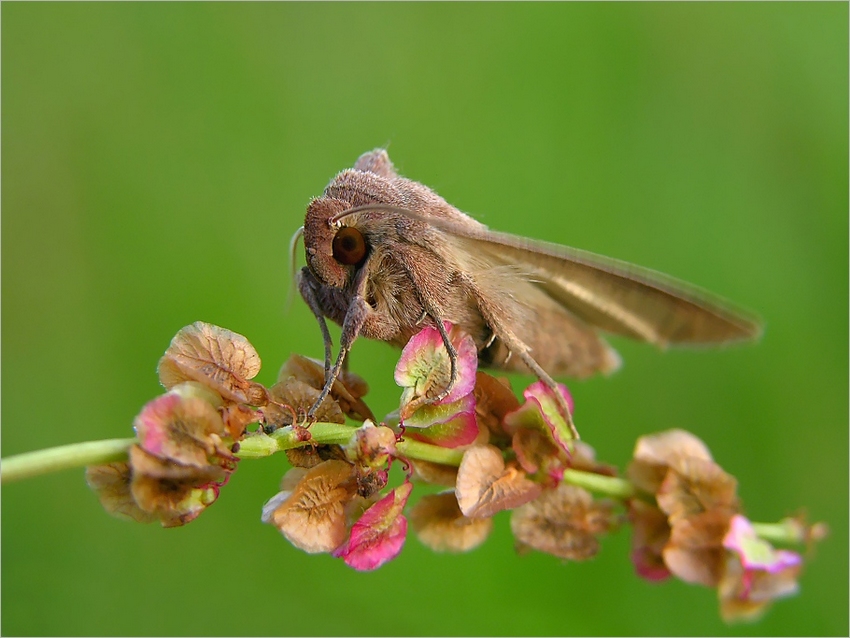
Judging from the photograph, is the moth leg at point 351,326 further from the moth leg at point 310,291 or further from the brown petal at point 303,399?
the moth leg at point 310,291

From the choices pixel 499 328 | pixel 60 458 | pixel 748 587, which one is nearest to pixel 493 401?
pixel 499 328

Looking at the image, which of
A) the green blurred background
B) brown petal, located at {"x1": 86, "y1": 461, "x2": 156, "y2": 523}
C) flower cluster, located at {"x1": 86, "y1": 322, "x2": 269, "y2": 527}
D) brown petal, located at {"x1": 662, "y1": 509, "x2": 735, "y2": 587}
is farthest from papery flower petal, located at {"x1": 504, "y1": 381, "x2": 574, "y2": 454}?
the green blurred background

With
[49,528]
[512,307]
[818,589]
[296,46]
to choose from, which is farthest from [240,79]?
[818,589]

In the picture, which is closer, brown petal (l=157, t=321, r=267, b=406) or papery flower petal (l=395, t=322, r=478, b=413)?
brown petal (l=157, t=321, r=267, b=406)

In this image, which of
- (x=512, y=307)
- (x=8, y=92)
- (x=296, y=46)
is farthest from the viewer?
(x=296, y=46)

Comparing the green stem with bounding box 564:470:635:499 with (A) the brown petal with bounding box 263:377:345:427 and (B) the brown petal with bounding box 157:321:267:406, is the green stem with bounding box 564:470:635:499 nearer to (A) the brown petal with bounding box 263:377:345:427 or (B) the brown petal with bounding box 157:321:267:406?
(A) the brown petal with bounding box 263:377:345:427

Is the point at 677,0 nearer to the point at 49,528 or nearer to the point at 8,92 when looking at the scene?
the point at 8,92

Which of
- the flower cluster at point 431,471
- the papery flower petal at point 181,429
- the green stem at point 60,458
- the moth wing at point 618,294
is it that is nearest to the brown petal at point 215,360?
the flower cluster at point 431,471
